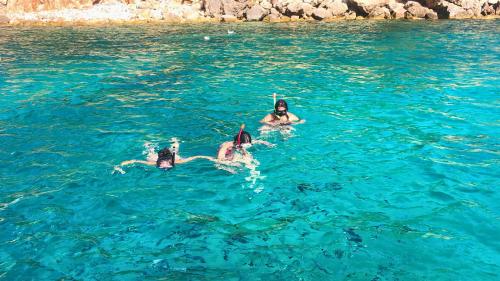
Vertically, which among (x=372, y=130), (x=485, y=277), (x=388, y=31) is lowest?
(x=485, y=277)

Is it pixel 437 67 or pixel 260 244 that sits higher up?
pixel 437 67

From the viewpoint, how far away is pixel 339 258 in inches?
255

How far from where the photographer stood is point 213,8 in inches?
1796

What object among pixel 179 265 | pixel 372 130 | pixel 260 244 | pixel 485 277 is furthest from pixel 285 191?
pixel 372 130

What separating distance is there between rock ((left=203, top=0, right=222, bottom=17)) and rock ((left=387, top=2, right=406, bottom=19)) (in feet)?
59.2

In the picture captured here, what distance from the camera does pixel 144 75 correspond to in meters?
20.7

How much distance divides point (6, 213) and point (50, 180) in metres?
1.50

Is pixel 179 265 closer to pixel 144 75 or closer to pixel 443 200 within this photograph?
pixel 443 200

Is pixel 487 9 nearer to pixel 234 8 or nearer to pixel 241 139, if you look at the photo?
pixel 234 8

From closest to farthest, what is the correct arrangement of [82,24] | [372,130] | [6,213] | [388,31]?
[6,213] → [372,130] → [388,31] → [82,24]

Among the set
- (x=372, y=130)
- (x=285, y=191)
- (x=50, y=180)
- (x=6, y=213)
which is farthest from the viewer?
(x=372, y=130)

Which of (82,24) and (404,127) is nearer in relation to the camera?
(404,127)

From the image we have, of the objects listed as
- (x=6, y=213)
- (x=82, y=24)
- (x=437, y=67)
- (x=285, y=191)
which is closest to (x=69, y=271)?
(x=6, y=213)

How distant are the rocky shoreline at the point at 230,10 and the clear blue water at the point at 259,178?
22.0 meters
